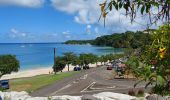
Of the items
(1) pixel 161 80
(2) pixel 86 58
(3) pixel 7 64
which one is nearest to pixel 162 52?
(1) pixel 161 80

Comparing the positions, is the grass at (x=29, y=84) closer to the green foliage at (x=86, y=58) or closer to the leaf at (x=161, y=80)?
the leaf at (x=161, y=80)

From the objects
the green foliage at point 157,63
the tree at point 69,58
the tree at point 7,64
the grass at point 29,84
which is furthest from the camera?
the tree at point 69,58

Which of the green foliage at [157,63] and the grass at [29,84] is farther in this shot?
the grass at [29,84]

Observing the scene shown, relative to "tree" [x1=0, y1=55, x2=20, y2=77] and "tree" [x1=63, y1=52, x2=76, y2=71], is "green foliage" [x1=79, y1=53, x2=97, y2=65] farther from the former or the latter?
"tree" [x1=0, y1=55, x2=20, y2=77]

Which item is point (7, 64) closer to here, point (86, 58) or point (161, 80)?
point (86, 58)

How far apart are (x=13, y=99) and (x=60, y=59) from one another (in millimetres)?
101480

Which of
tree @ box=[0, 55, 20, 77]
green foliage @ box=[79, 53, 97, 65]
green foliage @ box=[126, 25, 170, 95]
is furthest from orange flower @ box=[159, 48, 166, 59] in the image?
green foliage @ box=[79, 53, 97, 65]

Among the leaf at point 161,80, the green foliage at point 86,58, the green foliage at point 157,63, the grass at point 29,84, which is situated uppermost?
the green foliage at point 157,63

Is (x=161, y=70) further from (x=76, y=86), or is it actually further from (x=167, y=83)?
(x=76, y=86)

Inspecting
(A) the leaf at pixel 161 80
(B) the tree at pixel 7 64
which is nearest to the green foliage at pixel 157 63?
(A) the leaf at pixel 161 80

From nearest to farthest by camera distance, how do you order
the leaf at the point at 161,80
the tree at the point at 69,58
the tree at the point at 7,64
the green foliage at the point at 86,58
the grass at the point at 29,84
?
the leaf at the point at 161,80
the grass at the point at 29,84
the tree at the point at 7,64
the tree at the point at 69,58
the green foliage at the point at 86,58

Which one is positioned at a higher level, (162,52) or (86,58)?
(162,52)

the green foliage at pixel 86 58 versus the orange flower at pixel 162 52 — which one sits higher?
the orange flower at pixel 162 52

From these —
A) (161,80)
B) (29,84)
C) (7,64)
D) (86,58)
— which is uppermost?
(161,80)
